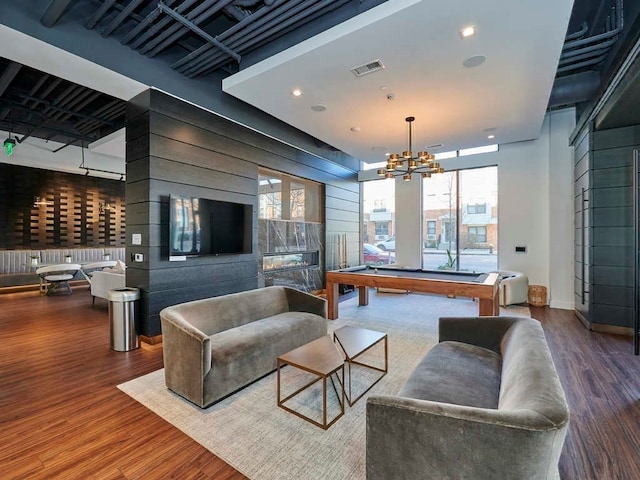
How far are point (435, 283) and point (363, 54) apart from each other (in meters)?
2.94

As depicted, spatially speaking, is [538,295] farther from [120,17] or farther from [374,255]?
[120,17]

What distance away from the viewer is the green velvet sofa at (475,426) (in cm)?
115

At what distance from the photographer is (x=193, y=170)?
440 centimetres

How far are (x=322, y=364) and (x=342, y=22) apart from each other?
318 centimetres

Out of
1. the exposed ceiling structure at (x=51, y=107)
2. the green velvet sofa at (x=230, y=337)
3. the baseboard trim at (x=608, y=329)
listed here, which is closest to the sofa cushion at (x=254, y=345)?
the green velvet sofa at (x=230, y=337)

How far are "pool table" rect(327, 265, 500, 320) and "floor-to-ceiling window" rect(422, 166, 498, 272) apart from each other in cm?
267

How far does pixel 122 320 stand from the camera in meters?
3.81

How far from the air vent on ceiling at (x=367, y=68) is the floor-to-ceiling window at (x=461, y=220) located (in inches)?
188

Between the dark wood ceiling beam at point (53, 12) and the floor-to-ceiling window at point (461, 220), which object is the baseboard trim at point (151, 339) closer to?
the dark wood ceiling beam at point (53, 12)

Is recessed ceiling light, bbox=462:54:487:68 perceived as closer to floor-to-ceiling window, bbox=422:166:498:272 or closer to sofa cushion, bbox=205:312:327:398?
sofa cushion, bbox=205:312:327:398

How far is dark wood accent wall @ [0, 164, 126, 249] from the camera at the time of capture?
7.31 m

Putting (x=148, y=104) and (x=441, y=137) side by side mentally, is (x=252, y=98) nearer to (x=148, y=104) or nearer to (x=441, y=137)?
(x=148, y=104)

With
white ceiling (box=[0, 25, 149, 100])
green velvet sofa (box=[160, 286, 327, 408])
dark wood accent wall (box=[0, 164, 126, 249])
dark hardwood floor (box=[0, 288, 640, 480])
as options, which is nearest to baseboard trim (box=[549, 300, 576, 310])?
dark hardwood floor (box=[0, 288, 640, 480])

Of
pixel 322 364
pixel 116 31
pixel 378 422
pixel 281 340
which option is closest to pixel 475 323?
pixel 322 364
